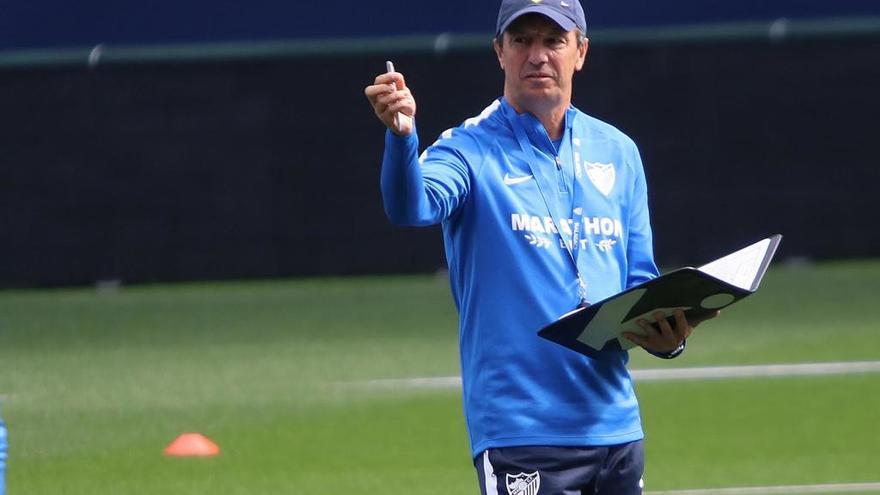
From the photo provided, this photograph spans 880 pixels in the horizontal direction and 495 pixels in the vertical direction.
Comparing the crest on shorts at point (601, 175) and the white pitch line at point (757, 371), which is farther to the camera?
the white pitch line at point (757, 371)

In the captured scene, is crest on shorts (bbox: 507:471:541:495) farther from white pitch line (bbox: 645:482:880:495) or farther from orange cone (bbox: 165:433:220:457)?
orange cone (bbox: 165:433:220:457)

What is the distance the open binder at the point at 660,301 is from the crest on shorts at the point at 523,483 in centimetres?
35

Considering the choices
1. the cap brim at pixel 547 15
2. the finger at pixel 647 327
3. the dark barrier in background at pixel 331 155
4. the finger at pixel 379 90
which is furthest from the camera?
the dark barrier in background at pixel 331 155

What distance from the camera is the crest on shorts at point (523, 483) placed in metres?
4.38

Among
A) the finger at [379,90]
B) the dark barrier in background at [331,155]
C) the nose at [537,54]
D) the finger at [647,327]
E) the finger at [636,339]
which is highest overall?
the dark barrier in background at [331,155]

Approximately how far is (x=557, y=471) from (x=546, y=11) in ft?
4.04

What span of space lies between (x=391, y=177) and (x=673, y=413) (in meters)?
6.51

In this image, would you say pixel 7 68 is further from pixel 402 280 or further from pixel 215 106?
pixel 402 280

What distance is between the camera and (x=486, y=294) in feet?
14.6

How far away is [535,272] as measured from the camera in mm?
4430

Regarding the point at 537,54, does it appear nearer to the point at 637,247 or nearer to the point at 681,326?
the point at 637,247

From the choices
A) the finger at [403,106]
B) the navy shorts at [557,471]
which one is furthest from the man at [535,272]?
the finger at [403,106]

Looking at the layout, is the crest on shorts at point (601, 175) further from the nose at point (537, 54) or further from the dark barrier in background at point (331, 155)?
the dark barrier in background at point (331, 155)

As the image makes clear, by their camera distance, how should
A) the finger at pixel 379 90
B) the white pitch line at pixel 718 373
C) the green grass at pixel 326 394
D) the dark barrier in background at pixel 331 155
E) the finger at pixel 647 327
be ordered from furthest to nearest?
the dark barrier in background at pixel 331 155
the white pitch line at pixel 718 373
the green grass at pixel 326 394
the finger at pixel 647 327
the finger at pixel 379 90
